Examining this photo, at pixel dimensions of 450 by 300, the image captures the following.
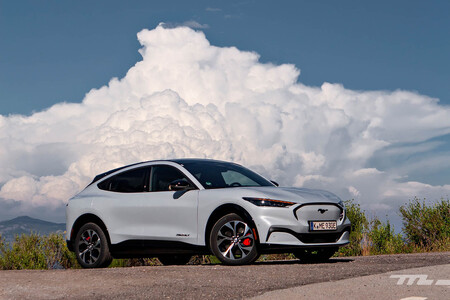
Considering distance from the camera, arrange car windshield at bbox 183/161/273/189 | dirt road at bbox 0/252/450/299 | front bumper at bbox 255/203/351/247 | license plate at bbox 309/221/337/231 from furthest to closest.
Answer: car windshield at bbox 183/161/273/189 < license plate at bbox 309/221/337/231 < front bumper at bbox 255/203/351/247 < dirt road at bbox 0/252/450/299

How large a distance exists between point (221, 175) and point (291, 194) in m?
1.51

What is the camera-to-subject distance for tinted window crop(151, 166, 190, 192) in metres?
10.9

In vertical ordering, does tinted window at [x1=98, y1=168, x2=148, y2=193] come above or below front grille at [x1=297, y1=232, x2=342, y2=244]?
above

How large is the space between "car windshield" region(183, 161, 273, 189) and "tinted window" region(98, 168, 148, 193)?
32.5 inches

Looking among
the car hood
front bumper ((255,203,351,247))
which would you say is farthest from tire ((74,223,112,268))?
front bumper ((255,203,351,247))

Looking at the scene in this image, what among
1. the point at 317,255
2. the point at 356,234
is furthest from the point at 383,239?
the point at 317,255

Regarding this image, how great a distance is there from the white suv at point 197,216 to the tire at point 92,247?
2cm

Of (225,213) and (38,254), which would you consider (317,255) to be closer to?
(225,213)

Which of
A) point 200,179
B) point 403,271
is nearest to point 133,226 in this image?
point 200,179

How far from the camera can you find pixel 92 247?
11.5 m

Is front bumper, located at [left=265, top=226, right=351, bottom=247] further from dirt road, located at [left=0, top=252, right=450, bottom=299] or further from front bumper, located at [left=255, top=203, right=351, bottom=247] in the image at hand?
dirt road, located at [left=0, top=252, right=450, bottom=299]

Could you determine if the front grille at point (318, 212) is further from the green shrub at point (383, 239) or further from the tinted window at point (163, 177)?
the green shrub at point (383, 239)

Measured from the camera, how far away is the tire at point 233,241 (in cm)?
976

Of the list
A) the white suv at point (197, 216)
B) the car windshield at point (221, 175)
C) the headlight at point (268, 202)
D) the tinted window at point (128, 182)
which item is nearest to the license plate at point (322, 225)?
the white suv at point (197, 216)
